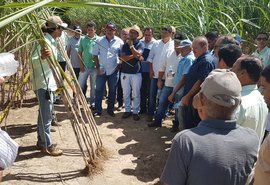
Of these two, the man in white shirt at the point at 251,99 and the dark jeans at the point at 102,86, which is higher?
the man in white shirt at the point at 251,99

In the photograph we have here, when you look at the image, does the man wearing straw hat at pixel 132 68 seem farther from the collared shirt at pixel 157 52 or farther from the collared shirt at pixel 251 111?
the collared shirt at pixel 251 111

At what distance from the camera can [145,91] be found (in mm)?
6246

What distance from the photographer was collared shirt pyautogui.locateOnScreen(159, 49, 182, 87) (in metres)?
5.16

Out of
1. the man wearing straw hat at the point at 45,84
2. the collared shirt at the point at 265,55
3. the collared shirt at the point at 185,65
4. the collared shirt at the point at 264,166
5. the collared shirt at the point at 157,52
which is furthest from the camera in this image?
the collared shirt at the point at 157,52

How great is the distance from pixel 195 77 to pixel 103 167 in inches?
56.5

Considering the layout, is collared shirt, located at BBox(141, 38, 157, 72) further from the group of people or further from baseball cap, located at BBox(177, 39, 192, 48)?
baseball cap, located at BBox(177, 39, 192, 48)

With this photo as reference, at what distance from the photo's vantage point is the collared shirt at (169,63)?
16.9ft

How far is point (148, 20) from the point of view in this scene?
23.3 feet

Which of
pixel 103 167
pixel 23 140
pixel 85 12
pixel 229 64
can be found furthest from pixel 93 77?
pixel 85 12

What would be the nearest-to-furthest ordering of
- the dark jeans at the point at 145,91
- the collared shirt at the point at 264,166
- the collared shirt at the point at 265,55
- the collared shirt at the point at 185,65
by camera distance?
the collared shirt at the point at 264,166 < the collared shirt at the point at 185,65 < the collared shirt at the point at 265,55 < the dark jeans at the point at 145,91

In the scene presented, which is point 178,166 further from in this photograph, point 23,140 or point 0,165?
point 23,140

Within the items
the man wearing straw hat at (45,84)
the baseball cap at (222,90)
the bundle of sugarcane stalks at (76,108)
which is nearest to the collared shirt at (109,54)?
the man wearing straw hat at (45,84)

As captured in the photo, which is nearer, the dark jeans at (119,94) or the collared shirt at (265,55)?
the collared shirt at (265,55)

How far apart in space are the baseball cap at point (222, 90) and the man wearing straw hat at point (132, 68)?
4.04 meters
